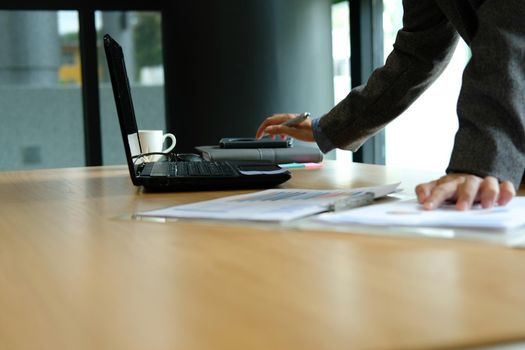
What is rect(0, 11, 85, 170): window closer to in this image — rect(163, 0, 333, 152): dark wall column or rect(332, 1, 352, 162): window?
rect(163, 0, 333, 152): dark wall column

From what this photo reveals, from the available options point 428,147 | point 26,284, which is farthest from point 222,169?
point 428,147

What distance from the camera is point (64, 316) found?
1.70 feet

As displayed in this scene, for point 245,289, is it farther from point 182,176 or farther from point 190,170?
point 190,170

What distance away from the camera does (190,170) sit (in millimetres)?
1443

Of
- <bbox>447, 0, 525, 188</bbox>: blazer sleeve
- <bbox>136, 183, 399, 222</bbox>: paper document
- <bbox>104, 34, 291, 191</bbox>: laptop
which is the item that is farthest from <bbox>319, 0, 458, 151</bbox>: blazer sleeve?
<bbox>136, 183, 399, 222</bbox>: paper document

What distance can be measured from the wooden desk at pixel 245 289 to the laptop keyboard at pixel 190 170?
422 millimetres

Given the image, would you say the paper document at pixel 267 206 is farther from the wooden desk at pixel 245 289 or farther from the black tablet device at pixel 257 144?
the black tablet device at pixel 257 144

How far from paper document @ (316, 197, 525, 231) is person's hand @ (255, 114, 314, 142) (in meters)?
0.78

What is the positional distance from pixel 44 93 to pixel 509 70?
3.76 m

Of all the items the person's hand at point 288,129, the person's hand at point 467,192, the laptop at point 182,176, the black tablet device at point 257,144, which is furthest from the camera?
the black tablet device at point 257,144

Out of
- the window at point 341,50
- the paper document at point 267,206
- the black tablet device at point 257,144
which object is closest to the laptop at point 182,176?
the paper document at point 267,206

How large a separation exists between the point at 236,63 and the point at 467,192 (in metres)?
3.21

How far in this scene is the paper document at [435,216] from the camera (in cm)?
78

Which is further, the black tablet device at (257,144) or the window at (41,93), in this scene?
the window at (41,93)
